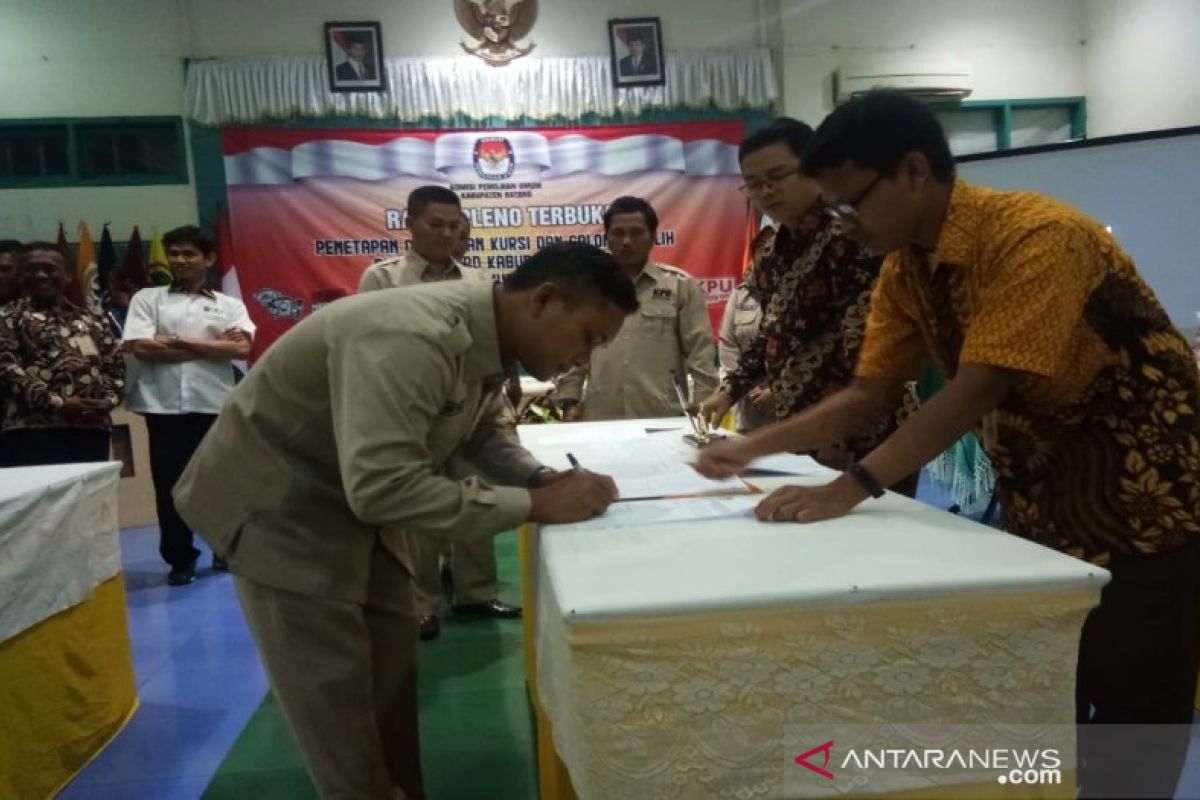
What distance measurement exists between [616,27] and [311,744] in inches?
190

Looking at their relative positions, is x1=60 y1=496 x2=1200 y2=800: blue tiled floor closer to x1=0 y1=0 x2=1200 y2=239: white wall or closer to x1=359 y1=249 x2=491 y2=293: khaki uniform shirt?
x1=359 y1=249 x2=491 y2=293: khaki uniform shirt

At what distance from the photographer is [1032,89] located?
5.52 meters

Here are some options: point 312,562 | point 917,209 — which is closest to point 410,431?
point 312,562

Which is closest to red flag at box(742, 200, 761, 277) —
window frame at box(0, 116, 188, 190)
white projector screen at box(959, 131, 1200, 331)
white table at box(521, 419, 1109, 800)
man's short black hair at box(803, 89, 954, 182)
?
white projector screen at box(959, 131, 1200, 331)

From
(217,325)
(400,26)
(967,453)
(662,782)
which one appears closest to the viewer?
(662,782)

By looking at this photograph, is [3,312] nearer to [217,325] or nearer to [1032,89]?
[217,325]

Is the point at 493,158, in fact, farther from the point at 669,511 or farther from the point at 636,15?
the point at 669,511

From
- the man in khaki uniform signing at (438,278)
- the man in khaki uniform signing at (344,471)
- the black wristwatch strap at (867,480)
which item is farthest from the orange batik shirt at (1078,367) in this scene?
the man in khaki uniform signing at (438,278)

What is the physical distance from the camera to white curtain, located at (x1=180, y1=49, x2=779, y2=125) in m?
4.89

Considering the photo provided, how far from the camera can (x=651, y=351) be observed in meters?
2.82

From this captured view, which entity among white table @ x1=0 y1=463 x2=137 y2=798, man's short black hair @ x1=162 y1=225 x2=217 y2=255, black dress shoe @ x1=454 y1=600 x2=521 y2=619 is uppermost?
man's short black hair @ x1=162 y1=225 x2=217 y2=255

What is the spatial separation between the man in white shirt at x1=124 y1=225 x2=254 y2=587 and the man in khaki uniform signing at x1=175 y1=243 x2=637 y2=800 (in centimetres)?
233

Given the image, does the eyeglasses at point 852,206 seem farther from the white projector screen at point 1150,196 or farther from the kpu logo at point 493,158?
the kpu logo at point 493,158

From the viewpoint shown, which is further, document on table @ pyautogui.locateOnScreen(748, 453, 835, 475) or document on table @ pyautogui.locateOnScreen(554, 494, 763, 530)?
document on table @ pyautogui.locateOnScreen(748, 453, 835, 475)
